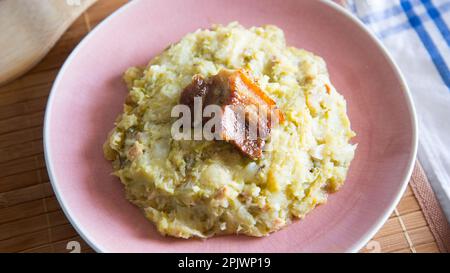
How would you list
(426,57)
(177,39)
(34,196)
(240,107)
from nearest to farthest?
(240,107) < (34,196) < (177,39) < (426,57)

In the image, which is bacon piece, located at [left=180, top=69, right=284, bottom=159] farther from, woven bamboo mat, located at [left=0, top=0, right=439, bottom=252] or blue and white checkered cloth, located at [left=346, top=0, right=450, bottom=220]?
blue and white checkered cloth, located at [left=346, top=0, right=450, bottom=220]

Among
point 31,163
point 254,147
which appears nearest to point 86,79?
point 31,163

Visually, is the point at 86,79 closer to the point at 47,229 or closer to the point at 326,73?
the point at 47,229

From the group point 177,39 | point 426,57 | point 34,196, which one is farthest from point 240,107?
point 426,57

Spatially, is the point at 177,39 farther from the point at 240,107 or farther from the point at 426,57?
the point at 426,57

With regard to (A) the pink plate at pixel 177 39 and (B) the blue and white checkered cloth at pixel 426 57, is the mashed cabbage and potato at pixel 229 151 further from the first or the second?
(B) the blue and white checkered cloth at pixel 426 57

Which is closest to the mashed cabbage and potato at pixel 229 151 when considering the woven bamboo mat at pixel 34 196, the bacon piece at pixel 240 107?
the bacon piece at pixel 240 107
